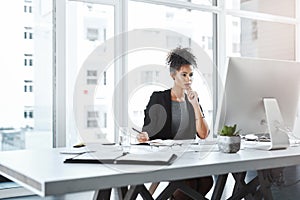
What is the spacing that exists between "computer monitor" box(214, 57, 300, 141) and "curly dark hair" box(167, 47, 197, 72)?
0.70 meters

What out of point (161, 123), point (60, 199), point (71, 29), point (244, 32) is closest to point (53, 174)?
point (161, 123)

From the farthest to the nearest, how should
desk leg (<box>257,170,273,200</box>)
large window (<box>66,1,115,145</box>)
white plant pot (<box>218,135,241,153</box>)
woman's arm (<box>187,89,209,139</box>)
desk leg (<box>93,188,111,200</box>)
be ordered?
large window (<box>66,1,115,145</box>), woman's arm (<box>187,89,209,139</box>), desk leg (<box>257,170,273,200</box>), desk leg (<box>93,188,111,200</box>), white plant pot (<box>218,135,241,153</box>)

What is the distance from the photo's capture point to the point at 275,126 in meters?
1.92

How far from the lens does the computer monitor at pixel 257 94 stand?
1.93 m

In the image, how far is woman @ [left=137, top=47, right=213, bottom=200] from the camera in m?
2.48

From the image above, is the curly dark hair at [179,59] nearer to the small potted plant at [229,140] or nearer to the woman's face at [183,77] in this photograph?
the woman's face at [183,77]

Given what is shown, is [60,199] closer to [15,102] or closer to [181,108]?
[15,102]

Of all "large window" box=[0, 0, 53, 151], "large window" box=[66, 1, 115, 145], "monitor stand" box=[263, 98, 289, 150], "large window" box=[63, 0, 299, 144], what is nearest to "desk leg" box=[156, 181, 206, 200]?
"monitor stand" box=[263, 98, 289, 150]

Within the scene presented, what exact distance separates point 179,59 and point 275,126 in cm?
90

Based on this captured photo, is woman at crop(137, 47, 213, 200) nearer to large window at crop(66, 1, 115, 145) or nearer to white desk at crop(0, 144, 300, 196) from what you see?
white desk at crop(0, 144, 300, 196)

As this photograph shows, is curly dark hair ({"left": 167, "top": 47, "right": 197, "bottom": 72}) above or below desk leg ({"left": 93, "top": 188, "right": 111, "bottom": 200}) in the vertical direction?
above

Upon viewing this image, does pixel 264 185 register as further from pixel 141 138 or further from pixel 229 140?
pixel 141 138

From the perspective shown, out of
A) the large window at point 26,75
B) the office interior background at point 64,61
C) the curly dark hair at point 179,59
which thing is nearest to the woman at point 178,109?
the curly dark hair at point 179,59

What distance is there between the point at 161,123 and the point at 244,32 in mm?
3244
